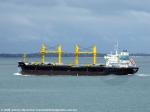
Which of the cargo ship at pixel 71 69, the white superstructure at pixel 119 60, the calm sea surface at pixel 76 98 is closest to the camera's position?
the calm sea surface at pixel 76 98

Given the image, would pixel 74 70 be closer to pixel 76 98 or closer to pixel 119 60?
pixel 119 60

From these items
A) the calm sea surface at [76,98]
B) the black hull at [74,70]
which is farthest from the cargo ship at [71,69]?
the calm sea surface at [76,98]

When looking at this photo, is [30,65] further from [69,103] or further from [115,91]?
[69,103]

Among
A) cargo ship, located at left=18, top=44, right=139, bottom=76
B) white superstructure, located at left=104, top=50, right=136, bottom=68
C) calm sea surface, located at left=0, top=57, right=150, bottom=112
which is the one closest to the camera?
calm sea surface, located at left=0, top=57, right=150, bottom=112

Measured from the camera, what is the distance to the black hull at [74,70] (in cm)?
9675

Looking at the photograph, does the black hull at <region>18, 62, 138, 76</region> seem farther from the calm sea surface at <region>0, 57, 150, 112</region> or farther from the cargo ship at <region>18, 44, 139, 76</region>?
the calm sea surface at <region>0, 57, 150, 112</region>

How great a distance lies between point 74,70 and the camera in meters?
98.7

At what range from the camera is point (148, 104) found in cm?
5506

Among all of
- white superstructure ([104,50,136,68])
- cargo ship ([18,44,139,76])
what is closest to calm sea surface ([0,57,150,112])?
cargo ship ([18,44,139,76])

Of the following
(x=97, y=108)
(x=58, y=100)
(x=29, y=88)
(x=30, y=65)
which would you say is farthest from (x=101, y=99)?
(x=30, y=65)

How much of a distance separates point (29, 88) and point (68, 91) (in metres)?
6.53

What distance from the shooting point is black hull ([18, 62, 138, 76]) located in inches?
3809

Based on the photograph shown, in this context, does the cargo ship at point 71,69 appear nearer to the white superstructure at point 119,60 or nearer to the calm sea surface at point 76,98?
the white superstructure at point 119,60

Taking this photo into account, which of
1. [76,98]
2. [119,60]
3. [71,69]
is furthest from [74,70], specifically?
[76,98]
